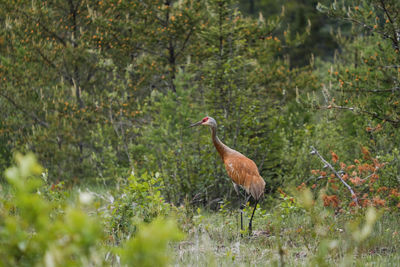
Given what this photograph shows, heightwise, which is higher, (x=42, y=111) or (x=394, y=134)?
(x=394, y=134)

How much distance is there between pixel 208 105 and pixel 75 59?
394 centimetres

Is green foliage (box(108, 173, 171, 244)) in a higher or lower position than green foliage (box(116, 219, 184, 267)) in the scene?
lower

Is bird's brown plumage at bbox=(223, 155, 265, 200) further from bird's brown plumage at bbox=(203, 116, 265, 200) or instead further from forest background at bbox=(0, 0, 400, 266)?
forest background at bbox=(0, 0, 400, 266)

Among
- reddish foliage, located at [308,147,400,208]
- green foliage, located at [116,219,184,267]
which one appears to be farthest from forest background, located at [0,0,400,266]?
green foliage, located at [116,219,184,267]

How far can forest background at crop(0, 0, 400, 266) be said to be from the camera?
7473 mm

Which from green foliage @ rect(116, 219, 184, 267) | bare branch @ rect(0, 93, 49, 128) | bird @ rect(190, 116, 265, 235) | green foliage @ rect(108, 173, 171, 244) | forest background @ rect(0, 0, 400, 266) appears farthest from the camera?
bare branch @ rect(0, 93, 49, 128)

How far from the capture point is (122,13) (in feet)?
32.5

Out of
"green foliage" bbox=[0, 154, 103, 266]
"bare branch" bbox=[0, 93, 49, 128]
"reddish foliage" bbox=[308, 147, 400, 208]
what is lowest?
"bare branch" bbox=[0, 93, 49, 128]

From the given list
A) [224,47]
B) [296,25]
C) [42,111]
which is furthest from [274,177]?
[296,25]

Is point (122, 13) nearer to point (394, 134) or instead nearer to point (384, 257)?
point (394, 134)

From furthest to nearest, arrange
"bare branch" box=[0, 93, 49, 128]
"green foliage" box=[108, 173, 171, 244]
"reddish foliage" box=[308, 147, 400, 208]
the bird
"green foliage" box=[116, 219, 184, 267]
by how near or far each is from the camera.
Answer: "bare branch" box=[0, 93, 49, 128], the bird, "reddish foliage" box=[308, 147, 400, 208], "green foliage" box=[108, 173, 171, 244], "green foliage" box=[116, 219, 184, 267]

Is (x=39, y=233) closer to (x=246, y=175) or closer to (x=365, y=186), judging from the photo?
(x=246, y=175)

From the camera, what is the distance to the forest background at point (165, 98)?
7.47 metres

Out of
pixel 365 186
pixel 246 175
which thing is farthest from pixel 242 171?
pixel 365 186
